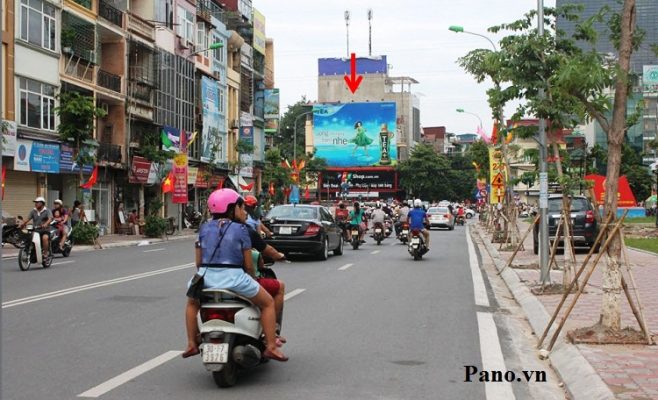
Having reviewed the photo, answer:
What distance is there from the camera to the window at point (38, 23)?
1171 inches

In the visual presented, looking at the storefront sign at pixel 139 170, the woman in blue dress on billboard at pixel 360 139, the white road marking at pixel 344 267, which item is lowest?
the white road marking at pixel 344 267

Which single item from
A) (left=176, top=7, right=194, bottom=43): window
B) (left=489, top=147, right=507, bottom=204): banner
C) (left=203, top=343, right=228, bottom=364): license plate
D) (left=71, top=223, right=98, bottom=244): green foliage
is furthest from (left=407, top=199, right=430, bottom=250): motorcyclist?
(left=176, top=7, right=194, bottom=43): window

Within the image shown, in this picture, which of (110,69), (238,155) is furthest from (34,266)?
(238,155)

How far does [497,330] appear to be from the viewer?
919 cm

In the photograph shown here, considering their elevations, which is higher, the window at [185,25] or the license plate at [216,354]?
the window at [185,25]

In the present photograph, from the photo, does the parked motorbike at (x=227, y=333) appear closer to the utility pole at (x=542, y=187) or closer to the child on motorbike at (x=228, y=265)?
the child on motorbike at (x=228, y=265)

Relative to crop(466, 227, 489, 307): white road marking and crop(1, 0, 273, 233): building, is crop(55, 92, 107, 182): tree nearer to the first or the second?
crop(1, 0, 273, 233): building

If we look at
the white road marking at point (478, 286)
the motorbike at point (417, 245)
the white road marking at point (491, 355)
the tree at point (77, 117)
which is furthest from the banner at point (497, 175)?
the white road marking at point (491, 355)

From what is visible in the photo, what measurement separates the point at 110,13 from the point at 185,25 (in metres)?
10.1

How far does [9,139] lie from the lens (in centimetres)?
2752

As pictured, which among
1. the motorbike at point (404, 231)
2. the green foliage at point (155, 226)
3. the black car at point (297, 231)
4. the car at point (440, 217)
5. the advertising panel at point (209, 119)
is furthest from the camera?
the advertising panel at point (209, 119)

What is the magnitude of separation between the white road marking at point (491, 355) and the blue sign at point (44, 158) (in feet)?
76.4

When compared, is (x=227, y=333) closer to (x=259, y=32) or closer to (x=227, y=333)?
(x=227, y=333)

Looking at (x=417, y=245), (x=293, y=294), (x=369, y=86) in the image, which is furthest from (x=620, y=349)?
(x=369, y=86)
